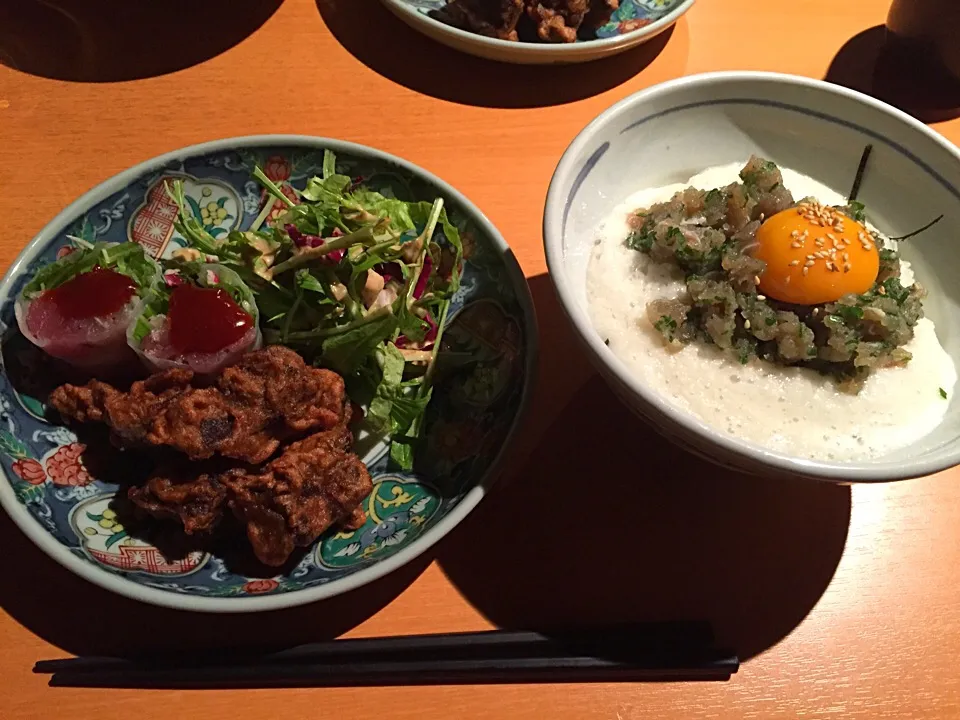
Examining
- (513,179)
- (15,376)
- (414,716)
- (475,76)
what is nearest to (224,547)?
(414,716)

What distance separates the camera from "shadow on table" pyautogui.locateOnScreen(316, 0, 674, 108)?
2510mm

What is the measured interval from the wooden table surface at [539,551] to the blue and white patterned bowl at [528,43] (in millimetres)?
A: 171

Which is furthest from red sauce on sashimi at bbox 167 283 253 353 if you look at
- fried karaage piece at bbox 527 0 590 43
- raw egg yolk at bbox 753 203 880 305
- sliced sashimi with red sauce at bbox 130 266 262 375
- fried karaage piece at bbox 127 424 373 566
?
fried karaage piece at bbox 527 0 590 43

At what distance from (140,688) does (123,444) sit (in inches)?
21.1

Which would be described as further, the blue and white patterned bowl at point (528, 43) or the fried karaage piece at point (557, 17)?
the fried karaage piece at point (557, 17)

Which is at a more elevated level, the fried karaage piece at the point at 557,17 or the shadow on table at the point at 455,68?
the fried karaage piece at the point at 557,17

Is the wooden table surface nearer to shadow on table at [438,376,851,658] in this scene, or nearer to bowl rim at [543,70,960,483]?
shadow on table at [438,376,851,658]

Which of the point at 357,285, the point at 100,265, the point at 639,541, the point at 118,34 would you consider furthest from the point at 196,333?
the point at 118,34

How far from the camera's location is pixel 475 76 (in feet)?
8.33

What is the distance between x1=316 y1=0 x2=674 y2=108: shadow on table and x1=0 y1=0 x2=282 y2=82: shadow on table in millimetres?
342

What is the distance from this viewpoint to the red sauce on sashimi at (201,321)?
5.33 feet

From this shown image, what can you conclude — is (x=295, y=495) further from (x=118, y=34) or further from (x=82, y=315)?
(x=118, y=34)

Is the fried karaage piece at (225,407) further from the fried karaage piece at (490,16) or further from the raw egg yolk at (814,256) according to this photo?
the fried karaage piece at (490,16)

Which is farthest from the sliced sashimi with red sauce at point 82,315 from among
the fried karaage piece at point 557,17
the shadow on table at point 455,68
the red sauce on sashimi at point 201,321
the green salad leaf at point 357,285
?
the fried karaage piece at point 557,17
